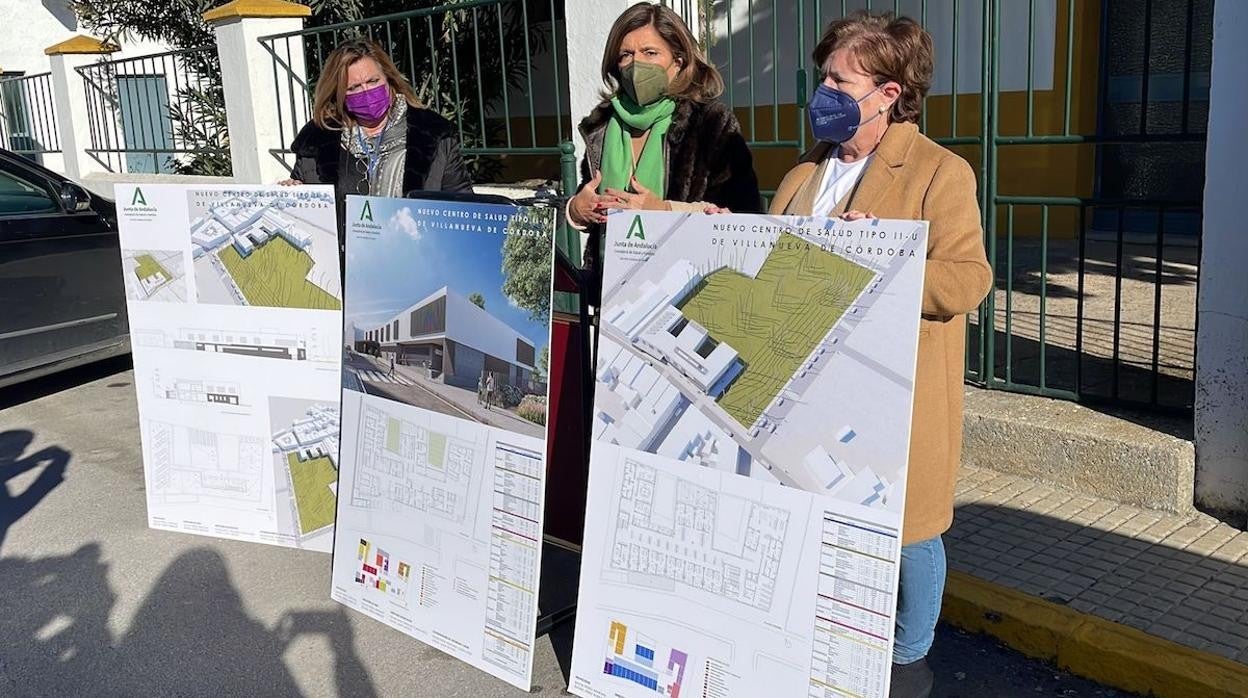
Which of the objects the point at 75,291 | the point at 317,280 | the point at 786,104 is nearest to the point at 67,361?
the point at 75,291

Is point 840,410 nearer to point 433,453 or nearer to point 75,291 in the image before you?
point 433,453

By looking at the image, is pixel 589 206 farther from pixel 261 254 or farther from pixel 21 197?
pixel 21 197

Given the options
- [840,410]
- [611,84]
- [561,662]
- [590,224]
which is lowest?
[561,662]

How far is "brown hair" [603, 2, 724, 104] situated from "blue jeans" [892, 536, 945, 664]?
157cm

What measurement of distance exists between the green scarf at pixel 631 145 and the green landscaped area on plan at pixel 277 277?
1.19 metres

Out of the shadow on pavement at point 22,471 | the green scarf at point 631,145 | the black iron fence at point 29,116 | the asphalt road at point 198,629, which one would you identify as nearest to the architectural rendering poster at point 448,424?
the asphalt road at point 198,629

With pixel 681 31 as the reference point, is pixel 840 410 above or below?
below

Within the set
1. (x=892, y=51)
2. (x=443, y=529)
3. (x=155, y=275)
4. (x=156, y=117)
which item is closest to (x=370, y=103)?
(x=155, y=275)

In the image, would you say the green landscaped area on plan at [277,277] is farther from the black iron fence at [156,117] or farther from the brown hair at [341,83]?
the black iron fence at [156,117]

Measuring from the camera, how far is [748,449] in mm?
2613

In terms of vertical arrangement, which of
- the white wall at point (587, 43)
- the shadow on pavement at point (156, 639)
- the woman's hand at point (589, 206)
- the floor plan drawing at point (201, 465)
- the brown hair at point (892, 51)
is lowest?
the shadow on pavement at point (156, 639)

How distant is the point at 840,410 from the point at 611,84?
1635 mm

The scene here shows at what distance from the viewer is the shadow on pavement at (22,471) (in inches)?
203

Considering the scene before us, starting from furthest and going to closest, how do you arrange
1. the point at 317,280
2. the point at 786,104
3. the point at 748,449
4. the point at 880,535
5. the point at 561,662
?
the point at 786,104
the point at 317,280
the point at 561,662
the point at 748,449
the point at 880,535
